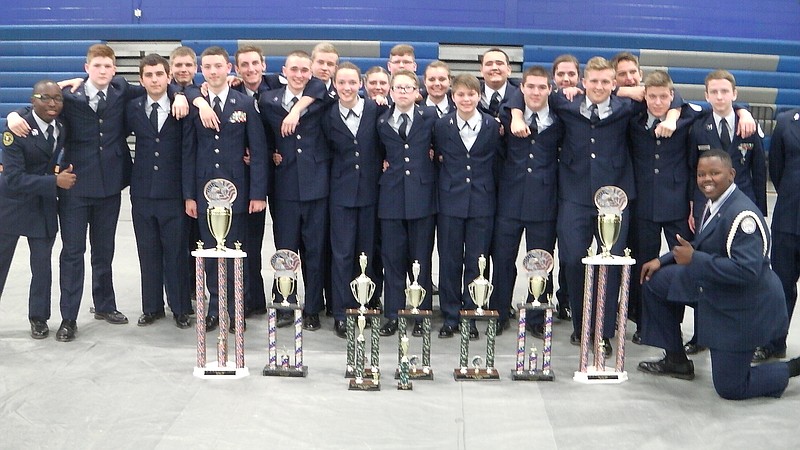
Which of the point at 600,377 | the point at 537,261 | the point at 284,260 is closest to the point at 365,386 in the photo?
the point at 284,260

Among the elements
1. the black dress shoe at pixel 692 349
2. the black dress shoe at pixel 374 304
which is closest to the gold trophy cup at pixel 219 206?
the black dress shoe at pixel 374 304

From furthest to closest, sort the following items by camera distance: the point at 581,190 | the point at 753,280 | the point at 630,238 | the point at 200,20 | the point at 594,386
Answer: the point at 200,20
the point at 630,238
the point at 581,190
the point at 594,386
the point at 753,280

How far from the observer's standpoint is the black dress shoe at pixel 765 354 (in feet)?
13.5

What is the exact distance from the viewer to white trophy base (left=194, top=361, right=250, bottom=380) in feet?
12.1

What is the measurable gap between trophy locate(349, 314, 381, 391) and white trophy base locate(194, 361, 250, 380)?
520 mm

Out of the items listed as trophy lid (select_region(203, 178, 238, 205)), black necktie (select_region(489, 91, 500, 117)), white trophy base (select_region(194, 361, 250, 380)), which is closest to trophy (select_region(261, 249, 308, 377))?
white trophy base (select_region(194, 361, 250, 380))

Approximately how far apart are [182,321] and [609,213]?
2.39 meters

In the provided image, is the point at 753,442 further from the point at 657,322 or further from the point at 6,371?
the point at 6,371

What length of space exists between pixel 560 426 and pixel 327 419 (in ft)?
2.99

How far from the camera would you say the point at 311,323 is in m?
4.54

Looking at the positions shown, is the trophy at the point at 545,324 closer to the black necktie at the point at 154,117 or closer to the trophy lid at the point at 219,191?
the trophy lid at the point at 219,191

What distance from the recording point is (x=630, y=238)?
4484 mm

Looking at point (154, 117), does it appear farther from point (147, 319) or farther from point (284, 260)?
point (284, 260)

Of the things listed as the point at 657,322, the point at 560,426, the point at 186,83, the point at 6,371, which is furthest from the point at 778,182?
the point at 6,371
